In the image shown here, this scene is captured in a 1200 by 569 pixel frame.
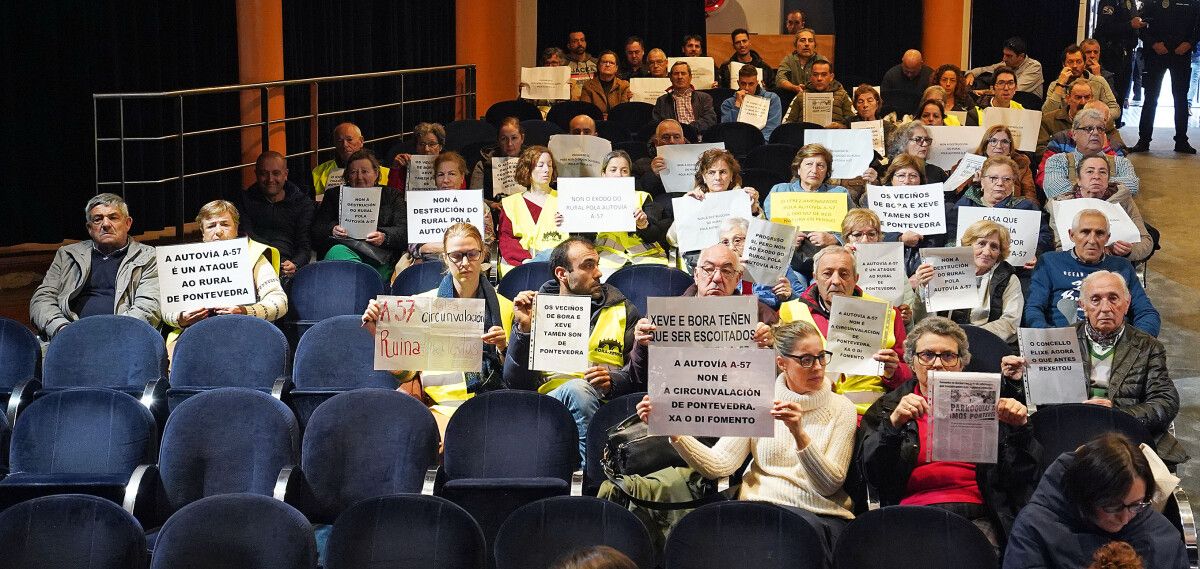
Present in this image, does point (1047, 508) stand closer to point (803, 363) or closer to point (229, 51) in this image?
point (803, 363)

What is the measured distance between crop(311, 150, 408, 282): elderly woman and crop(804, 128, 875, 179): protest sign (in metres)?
2.75

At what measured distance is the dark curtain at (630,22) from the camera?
56.7ft

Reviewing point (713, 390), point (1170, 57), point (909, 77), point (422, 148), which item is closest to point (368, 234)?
point (422, 148)

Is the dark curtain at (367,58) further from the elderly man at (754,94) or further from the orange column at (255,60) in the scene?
the elderly man at (754,94)

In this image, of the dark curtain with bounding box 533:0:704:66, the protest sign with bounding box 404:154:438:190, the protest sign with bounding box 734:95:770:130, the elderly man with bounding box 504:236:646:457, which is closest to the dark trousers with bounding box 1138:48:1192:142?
the dark curtain with bounding box 533:0:704:66

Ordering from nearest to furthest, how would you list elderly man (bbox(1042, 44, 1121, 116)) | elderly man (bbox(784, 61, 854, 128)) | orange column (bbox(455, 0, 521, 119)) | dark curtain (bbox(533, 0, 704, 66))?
elderly man (bbox(784, 61, 854, 128)) → elderly man (bbox(1042, 44, 1121, 116)) → orange column (bbox(455, 0, 521, 119)) → dark curtain (bbox(533, 0, 704, 66))

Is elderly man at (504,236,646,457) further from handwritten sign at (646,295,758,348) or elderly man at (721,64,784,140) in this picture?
elderly man at (721,64,784,140)

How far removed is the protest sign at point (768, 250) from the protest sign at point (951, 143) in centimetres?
346

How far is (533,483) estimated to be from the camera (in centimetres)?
462

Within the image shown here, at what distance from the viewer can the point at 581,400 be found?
17.4 ft

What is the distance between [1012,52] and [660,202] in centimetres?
679

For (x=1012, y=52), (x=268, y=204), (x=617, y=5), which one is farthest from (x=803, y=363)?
(x=617, y=5)

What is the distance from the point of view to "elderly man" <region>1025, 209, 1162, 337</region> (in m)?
6.24

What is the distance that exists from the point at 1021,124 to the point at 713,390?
6493 millimetres
